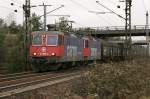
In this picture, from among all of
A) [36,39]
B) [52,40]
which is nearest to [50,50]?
[52,40]

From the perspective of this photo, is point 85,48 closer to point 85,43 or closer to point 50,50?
point 85,43

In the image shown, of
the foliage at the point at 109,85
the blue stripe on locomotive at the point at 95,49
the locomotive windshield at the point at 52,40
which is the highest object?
the locomotive windshield at the point at 52,40

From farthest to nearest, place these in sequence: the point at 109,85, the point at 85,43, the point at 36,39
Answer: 1. the point at 85,43
2. the point at 36,39
3. the point at 109,85

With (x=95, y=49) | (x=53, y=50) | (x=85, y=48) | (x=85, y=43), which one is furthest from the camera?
(x=95, y=49)

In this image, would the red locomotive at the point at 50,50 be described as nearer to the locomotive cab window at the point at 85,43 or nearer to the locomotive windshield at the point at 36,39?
the locomotive windshield at the point at 36,39

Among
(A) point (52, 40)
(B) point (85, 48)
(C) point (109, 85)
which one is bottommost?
(C) point (109, 85)

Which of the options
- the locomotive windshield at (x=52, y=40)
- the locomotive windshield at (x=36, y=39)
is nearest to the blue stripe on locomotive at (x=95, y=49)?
the locomotive windshield at (x=52, y=40)

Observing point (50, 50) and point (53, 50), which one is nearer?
point (53, 50)

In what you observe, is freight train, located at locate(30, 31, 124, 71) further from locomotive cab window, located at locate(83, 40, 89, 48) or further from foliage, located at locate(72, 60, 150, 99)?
foliage, located at locate(72, 60, 150, 99)

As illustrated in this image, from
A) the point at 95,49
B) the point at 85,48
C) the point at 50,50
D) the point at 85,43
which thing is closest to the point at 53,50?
the point at 50,50

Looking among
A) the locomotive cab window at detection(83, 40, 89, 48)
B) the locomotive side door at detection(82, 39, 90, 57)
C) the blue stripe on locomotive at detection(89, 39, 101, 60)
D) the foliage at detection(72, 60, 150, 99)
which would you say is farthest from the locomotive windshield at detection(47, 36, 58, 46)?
the foliage at detection(72, 60, 150, 99)

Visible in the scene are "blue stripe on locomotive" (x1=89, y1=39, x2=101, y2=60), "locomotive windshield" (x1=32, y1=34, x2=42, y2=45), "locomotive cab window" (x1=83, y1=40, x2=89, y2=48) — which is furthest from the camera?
"blue stripe on locomotive" (x1=89, y1=39, x2=101, y2=60)

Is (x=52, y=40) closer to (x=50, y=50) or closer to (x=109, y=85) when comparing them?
(x=50, y=50)

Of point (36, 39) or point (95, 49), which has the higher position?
point (36, 39)
